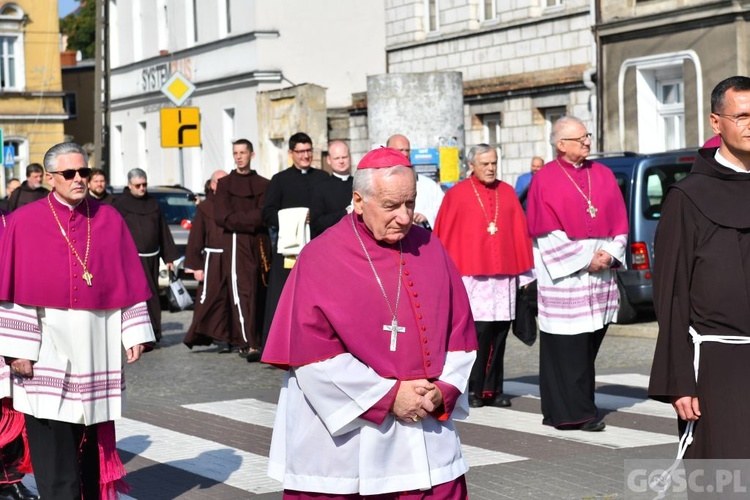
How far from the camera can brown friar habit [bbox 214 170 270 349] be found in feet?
52.2

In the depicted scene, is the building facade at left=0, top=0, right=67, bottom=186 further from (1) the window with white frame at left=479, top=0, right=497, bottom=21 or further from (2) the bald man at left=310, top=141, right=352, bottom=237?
(2) the bald man at left=310, top=141, right=352, bottom=237

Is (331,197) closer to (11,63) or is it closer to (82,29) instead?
(11,63)

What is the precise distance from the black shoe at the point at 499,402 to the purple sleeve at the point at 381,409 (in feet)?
21.7

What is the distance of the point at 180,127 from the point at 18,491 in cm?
1531

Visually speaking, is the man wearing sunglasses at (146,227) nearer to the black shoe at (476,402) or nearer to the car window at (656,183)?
the car window at (656,183)

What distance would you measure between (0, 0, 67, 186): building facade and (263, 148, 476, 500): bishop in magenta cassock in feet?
188

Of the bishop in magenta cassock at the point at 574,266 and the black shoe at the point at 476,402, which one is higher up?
the bishop in magenta cassock at the point at 574,266

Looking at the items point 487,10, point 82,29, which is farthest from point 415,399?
point 82,29

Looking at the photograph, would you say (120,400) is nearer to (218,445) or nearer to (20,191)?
(218,445)

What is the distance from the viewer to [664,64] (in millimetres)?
26250

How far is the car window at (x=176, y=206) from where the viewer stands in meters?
24.7

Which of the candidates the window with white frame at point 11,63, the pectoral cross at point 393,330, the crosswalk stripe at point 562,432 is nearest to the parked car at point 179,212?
the crosswalk stripe at point 562,432

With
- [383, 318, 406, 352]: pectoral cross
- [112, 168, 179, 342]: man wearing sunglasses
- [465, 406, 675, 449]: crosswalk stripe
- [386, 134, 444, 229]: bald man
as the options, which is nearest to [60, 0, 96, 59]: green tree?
[112, 168, 179, 342]: man wearing sunglasses

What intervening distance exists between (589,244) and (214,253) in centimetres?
655
